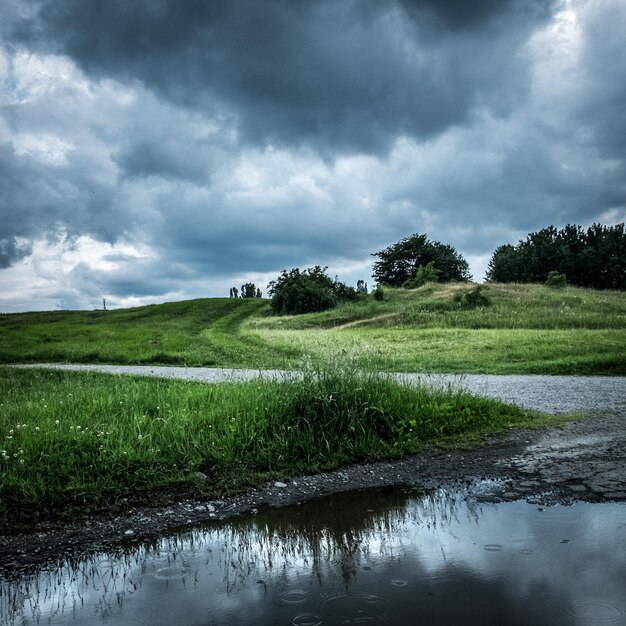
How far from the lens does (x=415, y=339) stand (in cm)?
2516

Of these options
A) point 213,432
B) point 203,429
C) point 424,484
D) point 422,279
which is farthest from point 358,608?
point 422,279

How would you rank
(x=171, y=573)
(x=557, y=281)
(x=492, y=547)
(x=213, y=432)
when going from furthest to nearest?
1. (x=557, y=281)
2. (x=213, y=432)
3. (x=492, y=547)
4. (x=171, y=573)

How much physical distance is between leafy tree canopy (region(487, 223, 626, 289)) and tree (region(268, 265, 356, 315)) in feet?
120

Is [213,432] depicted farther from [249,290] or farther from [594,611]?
[249,290]

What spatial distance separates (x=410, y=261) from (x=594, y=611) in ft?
253

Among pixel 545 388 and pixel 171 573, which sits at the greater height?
pixel 545 388

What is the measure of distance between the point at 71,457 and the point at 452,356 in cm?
1493

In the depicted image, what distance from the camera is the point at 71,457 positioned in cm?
603

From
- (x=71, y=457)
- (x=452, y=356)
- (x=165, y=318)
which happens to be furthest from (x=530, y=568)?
(x=165, y=318)

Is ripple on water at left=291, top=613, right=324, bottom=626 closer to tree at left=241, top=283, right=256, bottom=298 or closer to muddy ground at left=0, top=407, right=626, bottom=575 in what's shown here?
muddy ground at left=0, top=407, right=626, bottom=575

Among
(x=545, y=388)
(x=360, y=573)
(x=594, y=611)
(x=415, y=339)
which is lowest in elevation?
(x=594, y=611)

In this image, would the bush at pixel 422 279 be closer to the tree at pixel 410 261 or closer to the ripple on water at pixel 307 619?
the tree at pixel 410 261

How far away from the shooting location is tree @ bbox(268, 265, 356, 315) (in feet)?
155

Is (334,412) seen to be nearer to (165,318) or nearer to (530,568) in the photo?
(530,568)
